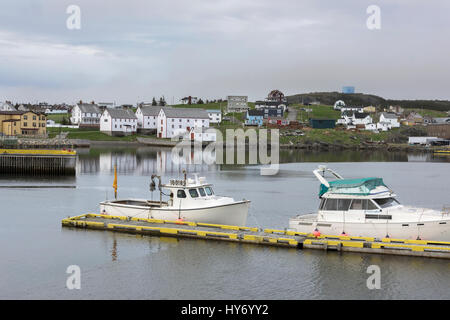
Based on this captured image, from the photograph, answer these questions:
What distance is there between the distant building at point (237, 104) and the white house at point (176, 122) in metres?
43.0

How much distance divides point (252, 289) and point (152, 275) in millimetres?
5311

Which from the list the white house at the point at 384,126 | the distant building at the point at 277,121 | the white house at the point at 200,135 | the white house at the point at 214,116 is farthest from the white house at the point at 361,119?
the white house at the point at 200,135

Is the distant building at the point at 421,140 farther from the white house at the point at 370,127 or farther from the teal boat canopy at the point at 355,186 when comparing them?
the teal boat canopy at the point at 355,186

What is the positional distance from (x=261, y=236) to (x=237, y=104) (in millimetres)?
167391

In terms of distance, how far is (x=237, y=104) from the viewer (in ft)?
646

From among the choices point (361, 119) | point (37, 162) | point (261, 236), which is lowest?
point (261, 236)

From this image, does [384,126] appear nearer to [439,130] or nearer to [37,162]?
[439,130]

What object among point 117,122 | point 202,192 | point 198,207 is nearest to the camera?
point 198,207

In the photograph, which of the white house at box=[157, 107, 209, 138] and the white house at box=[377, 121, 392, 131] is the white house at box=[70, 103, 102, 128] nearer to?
the white house at box=[157, 107, 209, 138]

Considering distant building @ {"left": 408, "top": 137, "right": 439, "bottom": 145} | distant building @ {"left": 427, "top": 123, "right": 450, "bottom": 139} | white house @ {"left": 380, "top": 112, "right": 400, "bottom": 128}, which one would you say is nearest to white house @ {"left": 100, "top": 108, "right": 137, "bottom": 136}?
distant building @ {"left": 408, "top": 137, "right": 439, "bottom": 145}

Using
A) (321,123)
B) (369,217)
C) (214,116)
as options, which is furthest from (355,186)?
(321,123)

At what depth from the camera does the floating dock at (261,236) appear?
2850 centimetres

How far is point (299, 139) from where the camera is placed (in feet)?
518

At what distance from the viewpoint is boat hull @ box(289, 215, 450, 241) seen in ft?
95.4
